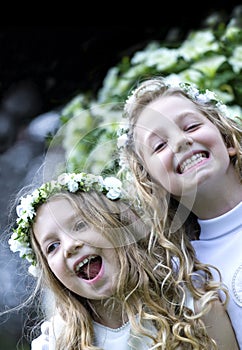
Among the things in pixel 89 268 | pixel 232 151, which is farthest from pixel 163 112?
pixel 89 268

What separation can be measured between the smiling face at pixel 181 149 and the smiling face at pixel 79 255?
277 mm

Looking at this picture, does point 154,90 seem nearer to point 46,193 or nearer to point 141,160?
point 141,160

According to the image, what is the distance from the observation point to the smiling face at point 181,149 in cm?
242

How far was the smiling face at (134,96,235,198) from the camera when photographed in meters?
2.42

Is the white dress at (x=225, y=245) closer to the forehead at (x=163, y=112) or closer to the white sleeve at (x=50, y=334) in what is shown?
the forehead at (x=163, y=112)

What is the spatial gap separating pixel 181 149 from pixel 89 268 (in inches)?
17.0

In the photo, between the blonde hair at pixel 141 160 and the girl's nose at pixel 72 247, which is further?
the blonde hair at pixel 141 160

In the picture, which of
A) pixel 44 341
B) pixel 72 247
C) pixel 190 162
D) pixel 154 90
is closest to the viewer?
pixel 72 247

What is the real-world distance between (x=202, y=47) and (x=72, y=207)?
1.79 m

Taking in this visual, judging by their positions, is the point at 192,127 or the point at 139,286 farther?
the point at 192,127

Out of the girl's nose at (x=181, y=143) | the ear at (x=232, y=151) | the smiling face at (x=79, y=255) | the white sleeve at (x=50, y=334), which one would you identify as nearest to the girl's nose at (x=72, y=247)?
the smiling face at (x=79, y=255)

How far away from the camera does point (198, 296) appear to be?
236 cm

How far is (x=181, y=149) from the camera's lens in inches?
95.3

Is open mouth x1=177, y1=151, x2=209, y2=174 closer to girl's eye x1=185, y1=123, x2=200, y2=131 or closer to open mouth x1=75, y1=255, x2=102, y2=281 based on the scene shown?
girl's eye x1=185, y1=123, x2=200, y2=131
